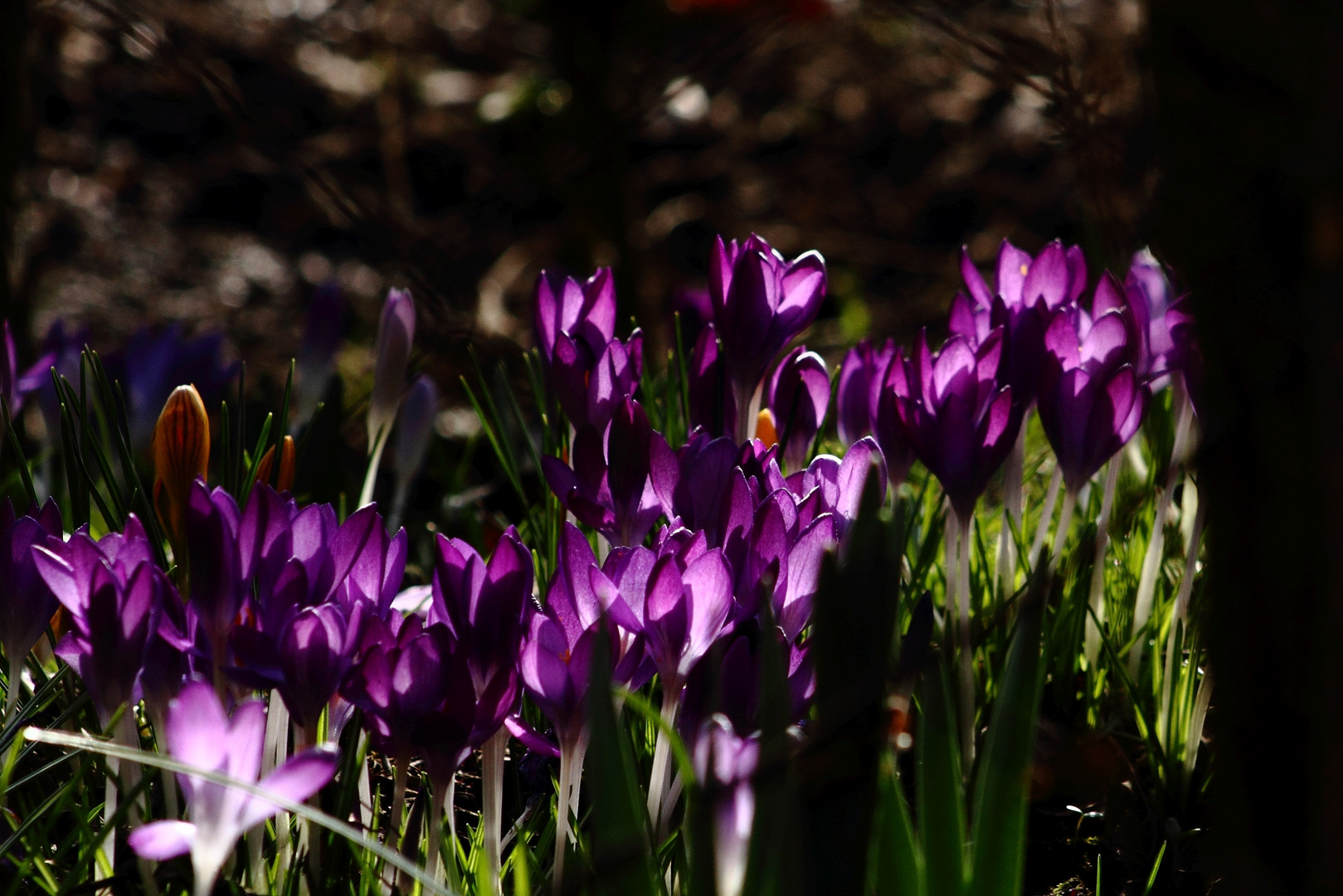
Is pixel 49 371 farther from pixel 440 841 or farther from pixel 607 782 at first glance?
pixel 607 782

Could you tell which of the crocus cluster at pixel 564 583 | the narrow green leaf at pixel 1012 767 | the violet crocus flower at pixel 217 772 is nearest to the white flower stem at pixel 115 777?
the crocus cluster at pixel 564 583

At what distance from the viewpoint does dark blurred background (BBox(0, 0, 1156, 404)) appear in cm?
251

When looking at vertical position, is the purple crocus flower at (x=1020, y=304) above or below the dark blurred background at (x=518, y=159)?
below

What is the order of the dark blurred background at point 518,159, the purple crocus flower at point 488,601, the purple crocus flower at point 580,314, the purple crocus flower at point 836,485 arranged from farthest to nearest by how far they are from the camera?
the dark blurred background at point 518,159 < the purple crocus flower at point 580,314 < the purple crocus flower at point 836,485 < the purple crocus flower at point 488,601

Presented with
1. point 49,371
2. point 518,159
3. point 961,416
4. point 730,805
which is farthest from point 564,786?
point 518,159

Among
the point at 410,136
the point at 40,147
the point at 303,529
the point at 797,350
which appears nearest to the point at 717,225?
the point at 410,136

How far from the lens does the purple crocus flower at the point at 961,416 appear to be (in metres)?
0.79

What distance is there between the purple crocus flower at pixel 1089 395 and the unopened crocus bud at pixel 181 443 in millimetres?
595

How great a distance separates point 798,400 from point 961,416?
202mm

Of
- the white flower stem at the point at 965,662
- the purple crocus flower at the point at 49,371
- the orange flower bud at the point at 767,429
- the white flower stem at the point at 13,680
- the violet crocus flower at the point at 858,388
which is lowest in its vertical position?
the white flower stem at the point at 13,680

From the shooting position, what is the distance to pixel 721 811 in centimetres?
51

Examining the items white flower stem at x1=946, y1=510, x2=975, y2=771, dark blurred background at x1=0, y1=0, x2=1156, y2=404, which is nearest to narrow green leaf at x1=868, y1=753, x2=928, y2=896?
white flower stem at x1=946, y1=510, x2=975, y2=771

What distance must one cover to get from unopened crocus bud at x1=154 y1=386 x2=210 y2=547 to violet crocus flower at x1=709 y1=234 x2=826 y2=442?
0.39 meters

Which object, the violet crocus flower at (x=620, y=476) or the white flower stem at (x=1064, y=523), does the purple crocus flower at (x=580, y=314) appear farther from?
the white flower stem at (x=1064, y=523)
